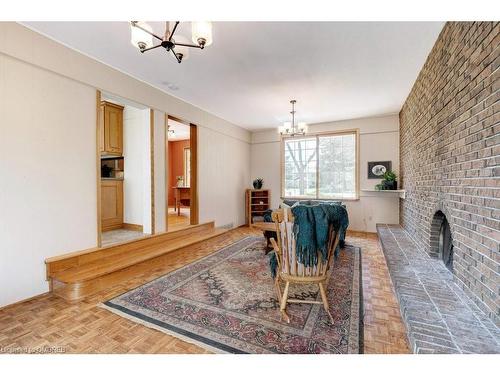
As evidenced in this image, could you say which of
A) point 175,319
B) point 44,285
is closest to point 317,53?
point 175,319

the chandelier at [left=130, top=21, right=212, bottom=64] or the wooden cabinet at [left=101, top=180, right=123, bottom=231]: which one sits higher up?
the chandelier at [left=130, top=21, right=212, bottom=64]

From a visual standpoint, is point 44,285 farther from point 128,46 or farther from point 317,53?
point 317,53

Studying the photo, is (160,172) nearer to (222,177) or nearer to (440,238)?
(222,177)

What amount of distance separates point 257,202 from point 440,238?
4319 mm

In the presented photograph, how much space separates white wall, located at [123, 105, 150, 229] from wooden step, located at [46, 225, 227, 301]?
3.44 feet

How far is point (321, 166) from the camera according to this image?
19.3ft

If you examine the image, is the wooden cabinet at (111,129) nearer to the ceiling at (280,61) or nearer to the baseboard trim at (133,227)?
the ceiling at (280,61)

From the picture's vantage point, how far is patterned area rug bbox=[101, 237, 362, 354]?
1.61 m

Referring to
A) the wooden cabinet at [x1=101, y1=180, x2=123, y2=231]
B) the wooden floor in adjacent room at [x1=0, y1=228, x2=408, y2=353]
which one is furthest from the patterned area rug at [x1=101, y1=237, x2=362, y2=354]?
the wooden cabinet at [x1=101, y1=180, x2=123, y2=231]

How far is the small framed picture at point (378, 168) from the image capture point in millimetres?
5152

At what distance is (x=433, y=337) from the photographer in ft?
4.31

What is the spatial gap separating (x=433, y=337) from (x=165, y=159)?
3.89 m

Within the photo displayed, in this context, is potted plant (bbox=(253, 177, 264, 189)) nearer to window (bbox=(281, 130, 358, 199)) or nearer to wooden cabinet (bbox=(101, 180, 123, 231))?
window (bbox=(281, 130, 358, 199))

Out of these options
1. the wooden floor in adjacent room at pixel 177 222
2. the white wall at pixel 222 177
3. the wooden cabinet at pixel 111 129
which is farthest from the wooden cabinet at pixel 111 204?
the white wall at pixel 222 177
